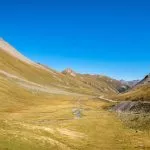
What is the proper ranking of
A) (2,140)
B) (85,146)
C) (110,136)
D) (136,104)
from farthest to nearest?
A: (136,104) → (110,136) → (85,146) → (2,140)

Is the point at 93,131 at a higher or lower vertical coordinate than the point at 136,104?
lower

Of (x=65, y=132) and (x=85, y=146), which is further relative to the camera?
(x=65, y=132)

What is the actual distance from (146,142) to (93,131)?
14.6 m

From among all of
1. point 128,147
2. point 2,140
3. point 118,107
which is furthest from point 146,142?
point 118,107

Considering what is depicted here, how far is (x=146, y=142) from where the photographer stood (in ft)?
213

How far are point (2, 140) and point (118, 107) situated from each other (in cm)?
9304

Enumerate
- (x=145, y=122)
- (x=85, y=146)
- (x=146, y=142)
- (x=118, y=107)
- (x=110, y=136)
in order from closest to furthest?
(x=85, y=146), (x=146, y=142), (x=110, y=136), (x=145, y=122), (x=118, y=107)

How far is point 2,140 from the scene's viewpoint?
4819cm

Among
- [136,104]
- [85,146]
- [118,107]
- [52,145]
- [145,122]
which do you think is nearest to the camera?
[52,145]

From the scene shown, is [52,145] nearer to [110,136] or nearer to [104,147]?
[104,147]

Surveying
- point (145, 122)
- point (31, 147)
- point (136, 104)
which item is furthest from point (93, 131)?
point (136, 104)

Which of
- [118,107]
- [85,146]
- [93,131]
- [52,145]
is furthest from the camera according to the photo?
[118,107]

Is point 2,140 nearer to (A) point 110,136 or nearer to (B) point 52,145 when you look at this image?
(B) point 52,145

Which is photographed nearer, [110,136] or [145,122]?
[110,136]
